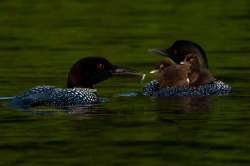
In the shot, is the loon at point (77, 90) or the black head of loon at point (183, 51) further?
the black head of loon at point (183, 51)

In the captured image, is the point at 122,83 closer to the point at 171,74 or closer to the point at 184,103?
the point at 171,74

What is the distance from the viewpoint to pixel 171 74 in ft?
57.0

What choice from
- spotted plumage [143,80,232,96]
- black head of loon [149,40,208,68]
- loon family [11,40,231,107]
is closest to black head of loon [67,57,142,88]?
loon family [11,40,231,107]

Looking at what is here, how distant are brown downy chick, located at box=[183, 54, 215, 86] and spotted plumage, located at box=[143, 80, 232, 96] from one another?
24 centimetres

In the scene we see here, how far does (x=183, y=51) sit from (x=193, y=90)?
1.11 metres

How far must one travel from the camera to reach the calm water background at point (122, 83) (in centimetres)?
1230

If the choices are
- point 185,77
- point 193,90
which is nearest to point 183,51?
point 185,77

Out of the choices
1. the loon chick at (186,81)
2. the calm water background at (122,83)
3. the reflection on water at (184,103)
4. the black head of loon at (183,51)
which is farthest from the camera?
the black head of loon at (183,51)

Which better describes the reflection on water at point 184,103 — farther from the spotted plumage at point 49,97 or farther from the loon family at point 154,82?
the spotted plumage at point 49,97

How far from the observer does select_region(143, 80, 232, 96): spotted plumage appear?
16703 millimetres

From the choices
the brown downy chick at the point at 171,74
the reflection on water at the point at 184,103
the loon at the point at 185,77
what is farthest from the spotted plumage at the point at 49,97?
the brown downy chick at the point at 171,74

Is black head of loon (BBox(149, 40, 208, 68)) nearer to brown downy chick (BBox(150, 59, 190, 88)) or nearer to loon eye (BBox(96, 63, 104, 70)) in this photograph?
brown downy chick (BBox(150, 59, 190, 88))

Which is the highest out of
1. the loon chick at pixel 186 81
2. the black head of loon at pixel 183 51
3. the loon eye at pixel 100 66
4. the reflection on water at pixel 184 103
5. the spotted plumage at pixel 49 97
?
the black head of loon at pixel 183 51

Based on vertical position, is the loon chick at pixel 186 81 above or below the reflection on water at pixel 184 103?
above
